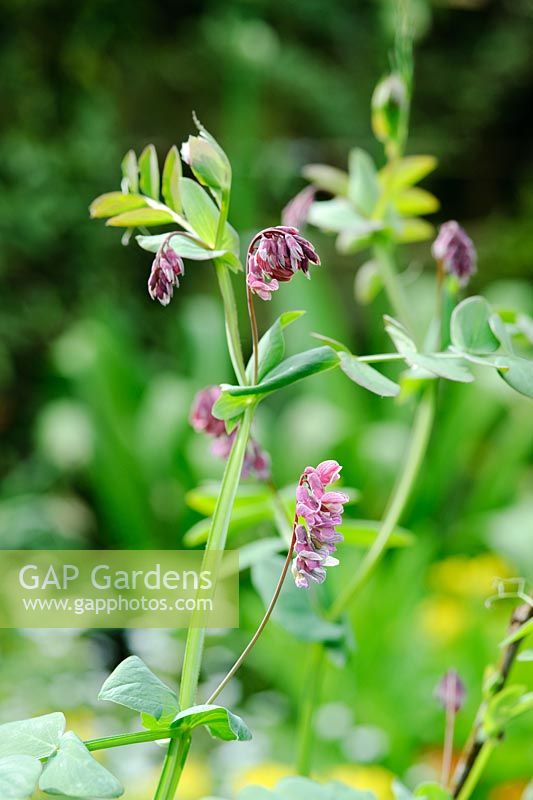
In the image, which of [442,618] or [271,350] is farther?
[442,618]

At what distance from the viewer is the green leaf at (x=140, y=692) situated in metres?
0.27

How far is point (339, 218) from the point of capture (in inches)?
19.2

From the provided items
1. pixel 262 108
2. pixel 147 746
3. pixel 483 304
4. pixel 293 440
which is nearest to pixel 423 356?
pixel 483 304

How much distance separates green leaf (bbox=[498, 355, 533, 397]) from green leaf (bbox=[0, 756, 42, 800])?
0.18 m

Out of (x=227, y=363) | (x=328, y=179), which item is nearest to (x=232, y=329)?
(x=328, y=179)

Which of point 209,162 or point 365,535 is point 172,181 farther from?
point 365,535

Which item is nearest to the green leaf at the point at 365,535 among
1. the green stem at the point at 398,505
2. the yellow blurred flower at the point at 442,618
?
the green stem at the point at 398,505

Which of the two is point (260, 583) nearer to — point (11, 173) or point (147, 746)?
point (147, 746)

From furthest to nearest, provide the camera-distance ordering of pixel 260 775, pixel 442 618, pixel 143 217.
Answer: pixel 442 618, pixel 260 775, pixel 143 217

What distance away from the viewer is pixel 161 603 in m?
0.43

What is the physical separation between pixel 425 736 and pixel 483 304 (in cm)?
103

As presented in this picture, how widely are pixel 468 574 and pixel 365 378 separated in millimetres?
1519

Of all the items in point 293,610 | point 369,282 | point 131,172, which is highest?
point 369,282

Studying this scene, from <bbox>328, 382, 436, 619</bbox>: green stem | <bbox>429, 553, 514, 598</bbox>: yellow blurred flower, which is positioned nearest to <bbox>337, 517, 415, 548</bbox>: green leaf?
<bbox>328, 382, 436, 619</bbox>: green stem
